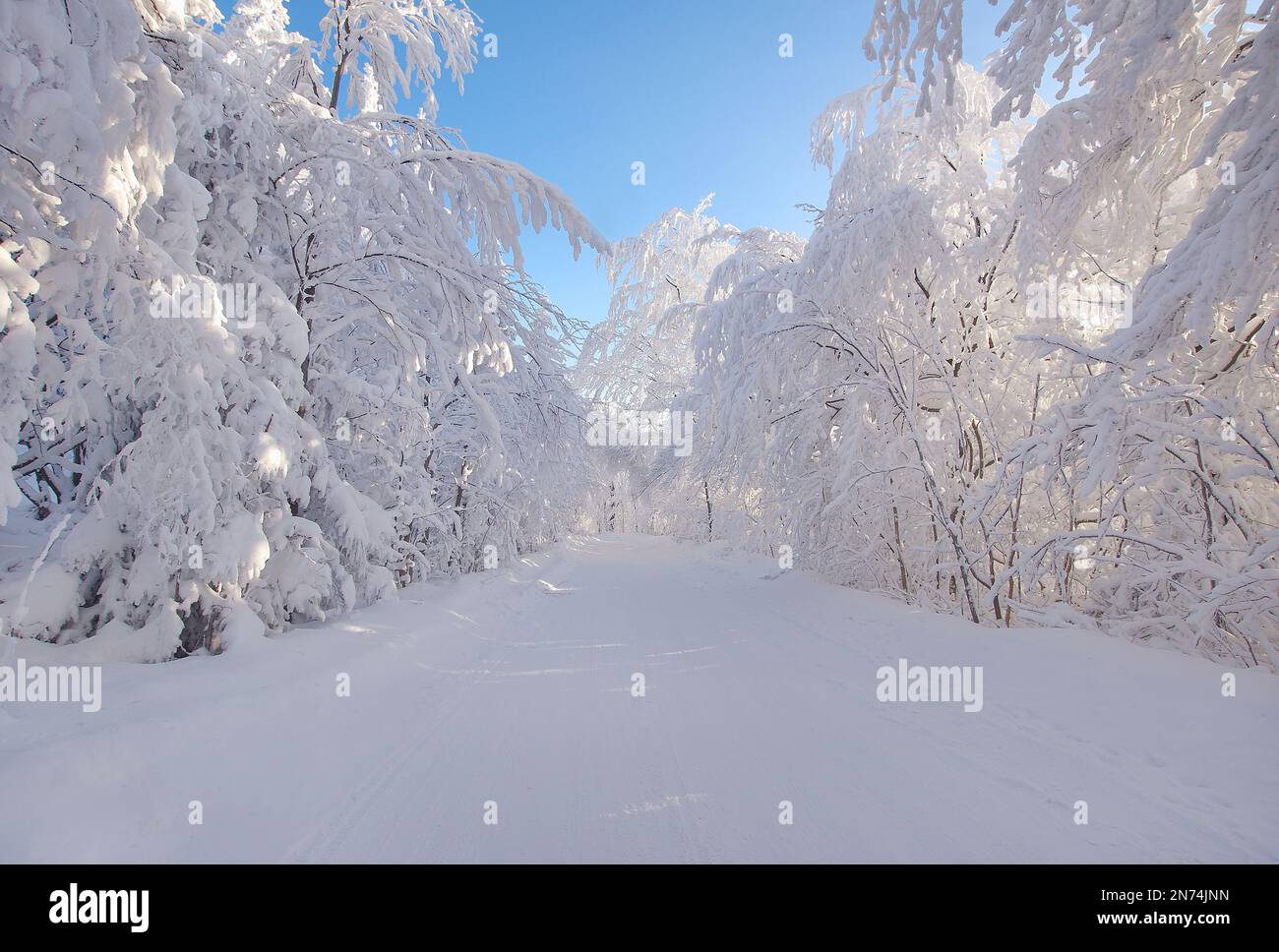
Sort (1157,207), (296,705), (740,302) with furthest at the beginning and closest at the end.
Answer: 1. (740,302)
2. (1157,207)
3. (296,705)

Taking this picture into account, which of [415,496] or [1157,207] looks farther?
[415,496]

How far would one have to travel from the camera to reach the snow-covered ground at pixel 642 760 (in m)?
2.44

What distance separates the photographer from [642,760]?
135 inches

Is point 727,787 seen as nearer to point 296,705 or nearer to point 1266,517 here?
point 296,705

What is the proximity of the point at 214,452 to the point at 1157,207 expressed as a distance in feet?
29.3

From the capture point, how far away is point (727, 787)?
305 centimetres

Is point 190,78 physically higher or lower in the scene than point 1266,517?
higher

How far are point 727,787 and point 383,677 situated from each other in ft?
11.0

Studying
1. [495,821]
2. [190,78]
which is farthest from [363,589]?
[190,78]

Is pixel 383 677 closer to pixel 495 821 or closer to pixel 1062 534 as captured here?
pixel 495 821

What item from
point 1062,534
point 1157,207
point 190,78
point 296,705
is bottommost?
point 296,705

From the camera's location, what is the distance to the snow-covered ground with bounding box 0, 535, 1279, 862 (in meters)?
2.44
